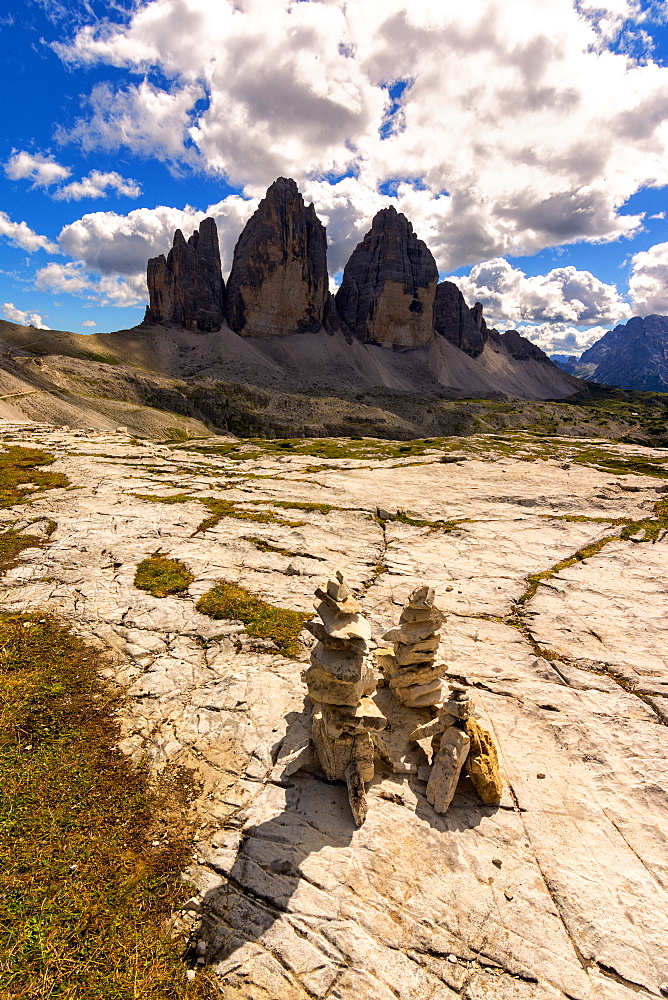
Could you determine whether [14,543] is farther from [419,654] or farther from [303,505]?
[419,654]

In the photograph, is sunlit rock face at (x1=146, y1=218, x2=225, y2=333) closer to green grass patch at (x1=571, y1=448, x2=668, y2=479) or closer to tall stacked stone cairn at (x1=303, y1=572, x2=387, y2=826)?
green grass patch at (x1=571, y1=448, x2=668, y2=479)

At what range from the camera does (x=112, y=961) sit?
17.9ft

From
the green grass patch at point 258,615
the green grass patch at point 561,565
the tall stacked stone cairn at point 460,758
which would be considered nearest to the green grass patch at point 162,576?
the green grass patch at point 258,615

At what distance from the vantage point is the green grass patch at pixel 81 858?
209 inches

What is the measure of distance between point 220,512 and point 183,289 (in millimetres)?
195993

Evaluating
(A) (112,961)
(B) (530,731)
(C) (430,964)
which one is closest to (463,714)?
(B) (530,731)

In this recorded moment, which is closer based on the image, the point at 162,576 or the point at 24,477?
the point at 162,576

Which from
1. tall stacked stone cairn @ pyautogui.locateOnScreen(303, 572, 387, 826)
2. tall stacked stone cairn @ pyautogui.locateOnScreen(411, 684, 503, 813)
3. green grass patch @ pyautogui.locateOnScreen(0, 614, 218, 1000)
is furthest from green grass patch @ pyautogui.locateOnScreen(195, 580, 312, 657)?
tall stacked stone cairn @ pyautogui.locateOnScreen(411, 684, 503, 813)

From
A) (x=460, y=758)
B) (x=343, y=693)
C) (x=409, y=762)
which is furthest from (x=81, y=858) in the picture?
(x=460, y=758)

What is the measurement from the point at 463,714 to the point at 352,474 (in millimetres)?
34795

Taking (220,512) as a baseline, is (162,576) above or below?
below

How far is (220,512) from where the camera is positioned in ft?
84.3

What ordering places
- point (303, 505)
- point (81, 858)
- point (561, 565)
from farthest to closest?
point (303, 505) → point (561, 565) → point (81, 858)

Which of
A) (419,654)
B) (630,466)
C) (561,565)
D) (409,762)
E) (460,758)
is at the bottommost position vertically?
(409,762)
